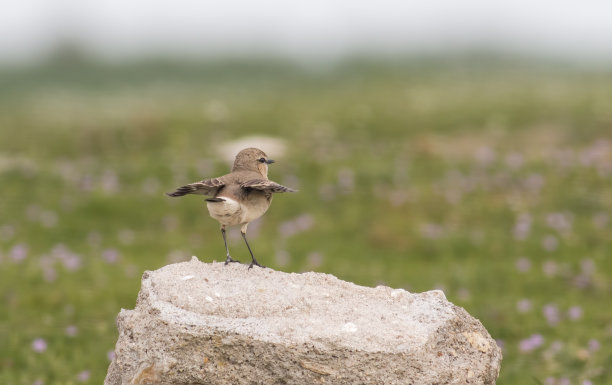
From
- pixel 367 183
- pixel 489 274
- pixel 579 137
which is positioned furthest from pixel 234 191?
pixel 579 137

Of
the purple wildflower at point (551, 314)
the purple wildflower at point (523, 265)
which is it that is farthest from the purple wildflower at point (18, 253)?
the purple wildflower at point (551, 314)

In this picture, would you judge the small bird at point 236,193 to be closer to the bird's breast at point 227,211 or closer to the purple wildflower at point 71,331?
the bird's breast at point 227,211

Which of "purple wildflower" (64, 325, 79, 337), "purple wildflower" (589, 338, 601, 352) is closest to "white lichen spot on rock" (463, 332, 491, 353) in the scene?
"purple wildflower" (589, 338, 601, 352)

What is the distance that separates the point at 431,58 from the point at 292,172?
19851 millimetres

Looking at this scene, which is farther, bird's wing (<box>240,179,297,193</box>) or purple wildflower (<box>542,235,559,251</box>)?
purple wildflower (<box>542,235,559,251</box>)

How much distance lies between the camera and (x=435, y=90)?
84.6 ft

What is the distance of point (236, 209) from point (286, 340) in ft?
3.48

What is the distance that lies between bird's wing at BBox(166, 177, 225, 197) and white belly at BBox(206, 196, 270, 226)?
0.37 ft

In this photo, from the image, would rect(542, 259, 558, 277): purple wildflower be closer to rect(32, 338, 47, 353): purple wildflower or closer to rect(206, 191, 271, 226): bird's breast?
rect(206, 191, 271, 226): bird's breast

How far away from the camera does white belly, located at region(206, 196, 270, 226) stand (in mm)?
5602

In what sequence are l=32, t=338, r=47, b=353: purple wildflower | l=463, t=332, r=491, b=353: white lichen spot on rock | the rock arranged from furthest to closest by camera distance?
l=32, t=338, r=47, b=353: purple wildflower, l=463, t=332, r=491, b=353: white lichen spot on rock, the rock

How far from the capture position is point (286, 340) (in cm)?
519

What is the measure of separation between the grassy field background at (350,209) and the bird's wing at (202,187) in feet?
10.5

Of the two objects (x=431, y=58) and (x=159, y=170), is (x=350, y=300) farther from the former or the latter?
(x=431, y=58)
